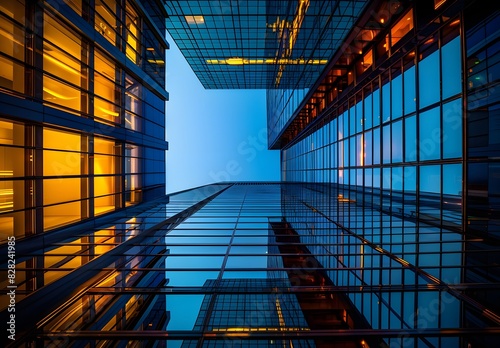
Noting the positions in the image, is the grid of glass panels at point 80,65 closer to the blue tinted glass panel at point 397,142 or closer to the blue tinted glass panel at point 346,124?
the blue tinted glass panel at point 397,142

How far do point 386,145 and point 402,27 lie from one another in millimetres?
6008

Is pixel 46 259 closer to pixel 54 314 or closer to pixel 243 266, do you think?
Answer: pixel 54 314

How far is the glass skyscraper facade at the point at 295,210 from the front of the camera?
590 centimetres

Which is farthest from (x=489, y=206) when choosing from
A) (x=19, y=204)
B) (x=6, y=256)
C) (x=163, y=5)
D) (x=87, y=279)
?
(x=163, y=5)

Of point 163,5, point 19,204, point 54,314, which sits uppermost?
point 163,5

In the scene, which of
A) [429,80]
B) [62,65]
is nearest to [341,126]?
[429,80]

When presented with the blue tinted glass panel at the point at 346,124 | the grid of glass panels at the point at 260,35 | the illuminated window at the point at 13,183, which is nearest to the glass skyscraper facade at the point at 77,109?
the illuminated window at the point at 13,183

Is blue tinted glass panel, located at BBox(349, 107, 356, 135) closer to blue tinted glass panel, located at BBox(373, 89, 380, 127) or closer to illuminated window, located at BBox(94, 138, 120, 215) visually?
blue tinted glass panel, located at BBox(373, 89, 380, 127)

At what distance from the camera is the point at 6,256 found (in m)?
9.87

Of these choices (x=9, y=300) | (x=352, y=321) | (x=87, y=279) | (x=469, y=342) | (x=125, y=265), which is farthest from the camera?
(x=125, y=265)

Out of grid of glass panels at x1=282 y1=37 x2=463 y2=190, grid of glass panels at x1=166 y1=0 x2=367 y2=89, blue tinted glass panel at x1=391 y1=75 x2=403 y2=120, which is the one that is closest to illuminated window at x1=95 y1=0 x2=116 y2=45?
grid of glass panels at x1=166 y1=0 x2=367 y2=89

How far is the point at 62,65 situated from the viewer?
18938 mm

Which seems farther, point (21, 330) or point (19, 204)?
point (19, 204)

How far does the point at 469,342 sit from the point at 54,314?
7.72 meters
